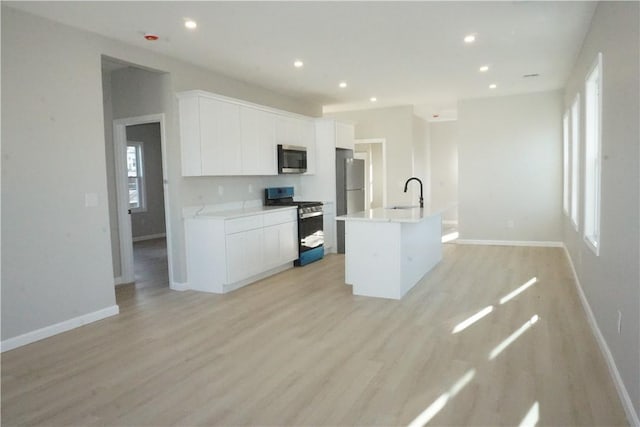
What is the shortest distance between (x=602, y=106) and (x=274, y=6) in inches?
98.0

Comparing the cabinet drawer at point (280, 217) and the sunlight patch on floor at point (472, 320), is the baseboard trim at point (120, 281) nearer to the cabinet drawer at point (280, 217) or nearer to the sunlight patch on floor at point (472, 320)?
the cabinet drawer at point (280, 217)

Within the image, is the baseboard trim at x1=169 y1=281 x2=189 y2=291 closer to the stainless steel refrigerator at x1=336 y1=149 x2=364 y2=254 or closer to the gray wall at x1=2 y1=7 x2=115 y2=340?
the gray wall at x1=2 y1=7 x2=115 y2=340

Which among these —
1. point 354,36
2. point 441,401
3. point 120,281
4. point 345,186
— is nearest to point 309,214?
point 345,186

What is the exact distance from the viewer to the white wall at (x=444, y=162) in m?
10.9

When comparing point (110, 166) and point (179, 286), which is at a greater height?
point (110, 166)

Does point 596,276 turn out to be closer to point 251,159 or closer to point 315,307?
point 315,307

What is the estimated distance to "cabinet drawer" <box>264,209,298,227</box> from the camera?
218 inches

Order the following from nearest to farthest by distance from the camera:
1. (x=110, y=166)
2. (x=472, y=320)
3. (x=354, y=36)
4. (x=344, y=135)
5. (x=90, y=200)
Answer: (x=472, y=320), (x=90, y=200), (x=354, y=36), (x=110, y=166), (x=344, y=135)

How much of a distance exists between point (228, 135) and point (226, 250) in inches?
54.9

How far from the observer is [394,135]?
8.34 metres

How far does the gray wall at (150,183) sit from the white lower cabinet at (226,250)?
191 inches

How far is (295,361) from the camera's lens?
306 centimetres

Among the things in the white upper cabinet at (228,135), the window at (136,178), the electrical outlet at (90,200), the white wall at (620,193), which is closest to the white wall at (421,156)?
the white upper cabinet at (228,135)

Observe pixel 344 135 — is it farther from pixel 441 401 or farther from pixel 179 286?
pixel 441 401
